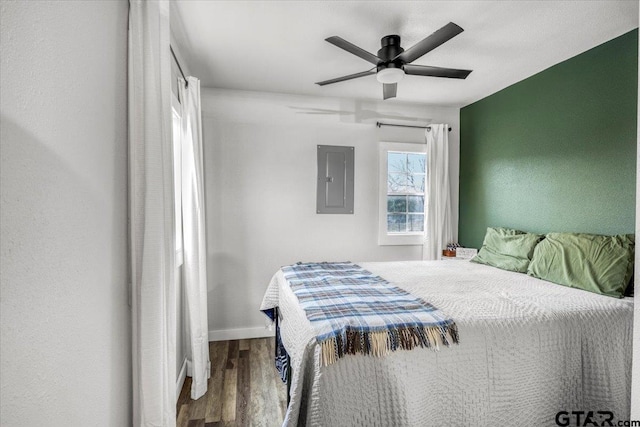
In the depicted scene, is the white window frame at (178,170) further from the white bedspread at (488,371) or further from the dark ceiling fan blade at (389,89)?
the dark ceiling fan blade at (389,89)

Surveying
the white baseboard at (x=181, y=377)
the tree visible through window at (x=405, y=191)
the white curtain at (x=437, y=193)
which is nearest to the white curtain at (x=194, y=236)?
the white baseboard at (x=181, y=377)

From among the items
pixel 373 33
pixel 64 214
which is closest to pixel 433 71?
pixel 373 33

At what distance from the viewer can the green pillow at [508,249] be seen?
2.84m

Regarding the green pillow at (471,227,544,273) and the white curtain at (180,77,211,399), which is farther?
the green pillow at (471,227,544,273)

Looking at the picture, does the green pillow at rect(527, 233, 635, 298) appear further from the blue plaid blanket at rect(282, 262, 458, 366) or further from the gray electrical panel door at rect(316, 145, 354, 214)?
the gray electrical panel door at rect(316, 145, 354, 214)

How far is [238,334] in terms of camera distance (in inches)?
139

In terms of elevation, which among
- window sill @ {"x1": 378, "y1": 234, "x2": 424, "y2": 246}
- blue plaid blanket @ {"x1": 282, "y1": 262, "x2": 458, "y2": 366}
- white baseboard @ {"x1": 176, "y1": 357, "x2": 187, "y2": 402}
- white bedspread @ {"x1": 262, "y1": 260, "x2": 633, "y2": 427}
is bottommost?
white baseboard @ {"x1": 176, "y1": 357, "x2": 187, "y2": 402}

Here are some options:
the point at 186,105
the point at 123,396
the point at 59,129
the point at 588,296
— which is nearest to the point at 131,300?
the point at 123,396

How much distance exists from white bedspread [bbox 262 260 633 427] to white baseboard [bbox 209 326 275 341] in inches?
65.5

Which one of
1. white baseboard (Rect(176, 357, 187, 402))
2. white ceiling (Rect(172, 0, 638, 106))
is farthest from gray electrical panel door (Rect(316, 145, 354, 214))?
white baseboard (Rect(176, 357, 187, 402))

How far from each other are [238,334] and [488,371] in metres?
2.64

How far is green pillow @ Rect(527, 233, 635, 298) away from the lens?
2117 millimetres

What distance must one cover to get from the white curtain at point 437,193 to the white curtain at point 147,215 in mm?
3194

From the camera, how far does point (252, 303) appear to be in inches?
142
